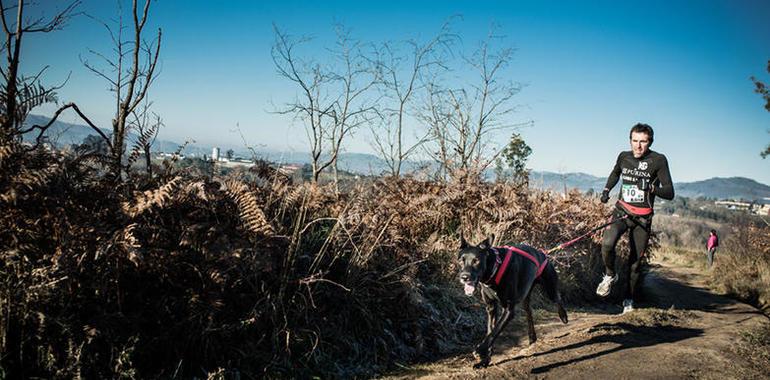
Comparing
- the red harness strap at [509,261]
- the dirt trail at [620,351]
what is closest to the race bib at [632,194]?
the dirt trail at [620,351]

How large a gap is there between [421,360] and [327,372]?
1130 mm

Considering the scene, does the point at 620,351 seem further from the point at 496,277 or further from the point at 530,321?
the point at 496,277

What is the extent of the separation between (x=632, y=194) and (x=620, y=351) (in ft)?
8.16

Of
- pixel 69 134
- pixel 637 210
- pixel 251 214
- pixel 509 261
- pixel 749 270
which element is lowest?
pixel 749 270

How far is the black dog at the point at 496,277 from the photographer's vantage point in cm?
372

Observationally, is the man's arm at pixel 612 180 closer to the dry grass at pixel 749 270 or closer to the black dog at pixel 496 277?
the black dog at pixel 496 277

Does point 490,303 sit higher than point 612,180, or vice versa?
point 612,180

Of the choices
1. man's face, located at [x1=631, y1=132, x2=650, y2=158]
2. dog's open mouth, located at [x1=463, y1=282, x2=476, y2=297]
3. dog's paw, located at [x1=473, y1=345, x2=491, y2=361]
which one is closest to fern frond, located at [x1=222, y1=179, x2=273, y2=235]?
dog's open mouth, located at [x1=463, y1=282, x2=476, y2=297]

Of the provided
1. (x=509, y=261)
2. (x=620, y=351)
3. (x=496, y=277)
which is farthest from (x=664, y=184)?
(x=496, y=277)

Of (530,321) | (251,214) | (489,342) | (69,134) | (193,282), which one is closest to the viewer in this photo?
(193,282)

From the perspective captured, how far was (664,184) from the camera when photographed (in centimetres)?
555

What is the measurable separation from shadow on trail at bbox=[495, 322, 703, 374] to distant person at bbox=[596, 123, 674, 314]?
828 millimetres

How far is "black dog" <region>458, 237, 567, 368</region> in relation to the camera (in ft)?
12.2

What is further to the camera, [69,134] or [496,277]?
[496,277]
